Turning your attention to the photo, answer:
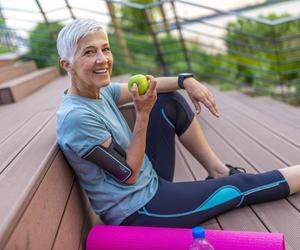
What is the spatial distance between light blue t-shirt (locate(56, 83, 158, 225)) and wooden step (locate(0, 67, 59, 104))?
205 centimetres

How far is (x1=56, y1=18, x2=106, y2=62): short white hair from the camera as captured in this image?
4.61 ft

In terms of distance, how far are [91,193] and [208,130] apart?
5.24 ft

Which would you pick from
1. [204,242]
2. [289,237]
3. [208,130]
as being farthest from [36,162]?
[208,130]

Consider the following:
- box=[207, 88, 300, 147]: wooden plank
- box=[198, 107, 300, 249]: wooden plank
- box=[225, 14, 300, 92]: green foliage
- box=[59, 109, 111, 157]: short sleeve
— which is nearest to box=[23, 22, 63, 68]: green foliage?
box=[225, 14, 300, 92]: green foliage

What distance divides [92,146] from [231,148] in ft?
4.57

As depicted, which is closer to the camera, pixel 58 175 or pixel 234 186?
pixel 58 175

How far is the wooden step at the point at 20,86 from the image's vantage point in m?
3.42

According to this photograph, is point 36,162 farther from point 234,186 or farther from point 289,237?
point 289,237

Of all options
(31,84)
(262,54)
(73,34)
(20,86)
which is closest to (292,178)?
(73,34)

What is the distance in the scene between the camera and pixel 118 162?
139cm

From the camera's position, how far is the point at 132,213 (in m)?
1.51

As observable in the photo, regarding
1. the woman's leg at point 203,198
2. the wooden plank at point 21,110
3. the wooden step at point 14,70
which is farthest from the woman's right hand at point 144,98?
the wooden step at point 14,70

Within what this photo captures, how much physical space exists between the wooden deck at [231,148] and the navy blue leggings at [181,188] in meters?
0.06

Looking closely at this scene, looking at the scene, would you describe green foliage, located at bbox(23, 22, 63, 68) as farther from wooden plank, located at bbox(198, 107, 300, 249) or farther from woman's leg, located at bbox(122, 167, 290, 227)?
woman's leg, located at bbox(122, 167, 290, 227)
